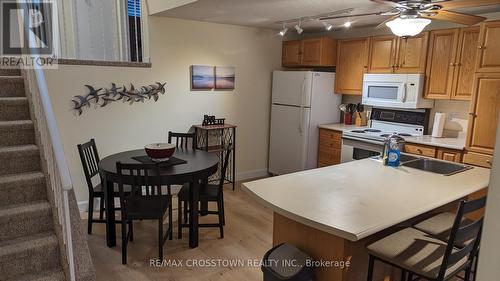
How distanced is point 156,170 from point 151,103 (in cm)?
170

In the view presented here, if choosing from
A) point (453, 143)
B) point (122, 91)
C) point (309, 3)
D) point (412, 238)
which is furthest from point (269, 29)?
point (412, 238)

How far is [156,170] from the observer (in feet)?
9.27

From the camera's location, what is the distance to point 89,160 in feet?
11.1

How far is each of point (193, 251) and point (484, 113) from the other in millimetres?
3026

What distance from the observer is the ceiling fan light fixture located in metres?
2.21

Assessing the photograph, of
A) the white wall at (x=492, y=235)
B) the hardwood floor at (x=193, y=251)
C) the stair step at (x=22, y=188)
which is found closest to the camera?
the white wall at (x=492, y=235)

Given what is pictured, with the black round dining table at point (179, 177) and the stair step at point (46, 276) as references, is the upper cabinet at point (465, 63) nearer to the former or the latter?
the black round dining table at point (179, 177)

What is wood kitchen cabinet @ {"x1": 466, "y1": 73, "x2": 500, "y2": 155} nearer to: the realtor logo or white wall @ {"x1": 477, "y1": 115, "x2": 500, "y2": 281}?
white wall @ {"x1": 477, "y1": 115, "x2": 500, "y2": 281}

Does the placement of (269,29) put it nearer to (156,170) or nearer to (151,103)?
(151,103)

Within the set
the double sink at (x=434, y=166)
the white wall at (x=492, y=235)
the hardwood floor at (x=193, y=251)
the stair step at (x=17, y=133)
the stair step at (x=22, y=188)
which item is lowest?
the hardwood floor at (x=193, y=251)

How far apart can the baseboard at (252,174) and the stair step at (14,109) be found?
311cm

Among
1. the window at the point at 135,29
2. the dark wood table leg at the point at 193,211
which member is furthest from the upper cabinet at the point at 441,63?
the window at the point at 135,29

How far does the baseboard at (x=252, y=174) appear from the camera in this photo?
5.34 metres

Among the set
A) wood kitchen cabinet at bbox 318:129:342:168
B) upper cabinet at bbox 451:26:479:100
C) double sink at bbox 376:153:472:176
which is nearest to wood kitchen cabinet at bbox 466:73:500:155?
upper cabinet at bbox 451:26:479:100
